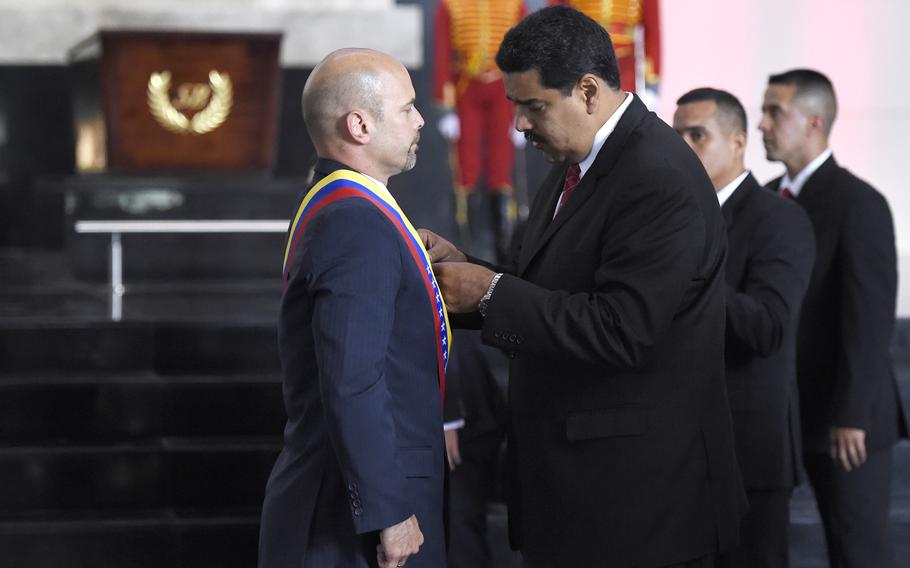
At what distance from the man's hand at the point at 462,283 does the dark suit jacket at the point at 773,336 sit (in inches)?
35.9

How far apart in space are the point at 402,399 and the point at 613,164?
0.58 metres

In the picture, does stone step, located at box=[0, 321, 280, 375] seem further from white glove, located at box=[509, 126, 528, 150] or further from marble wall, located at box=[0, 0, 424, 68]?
marble wall, located at box=[0, 0, 424, 68]

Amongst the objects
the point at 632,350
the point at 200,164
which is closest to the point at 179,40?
the point at 200,164

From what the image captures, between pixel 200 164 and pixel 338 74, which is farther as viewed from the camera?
pixel 200 164

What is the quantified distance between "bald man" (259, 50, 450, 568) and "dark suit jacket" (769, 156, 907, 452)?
1582 mm

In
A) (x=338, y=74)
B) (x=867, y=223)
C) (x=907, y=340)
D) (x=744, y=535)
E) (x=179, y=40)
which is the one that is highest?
(x=179, y=40)

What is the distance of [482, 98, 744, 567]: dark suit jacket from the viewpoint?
2166 millimetres

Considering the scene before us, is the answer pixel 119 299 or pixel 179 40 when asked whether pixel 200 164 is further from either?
pixel 119 299

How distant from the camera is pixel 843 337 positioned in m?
3.38

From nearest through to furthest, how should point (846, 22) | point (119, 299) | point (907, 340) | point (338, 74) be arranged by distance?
point (338, 74) → point (907, 340) → point (119, 299) → point (846, 22)

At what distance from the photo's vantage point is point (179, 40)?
6527 mm

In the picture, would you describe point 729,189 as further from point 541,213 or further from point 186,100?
point 186,100

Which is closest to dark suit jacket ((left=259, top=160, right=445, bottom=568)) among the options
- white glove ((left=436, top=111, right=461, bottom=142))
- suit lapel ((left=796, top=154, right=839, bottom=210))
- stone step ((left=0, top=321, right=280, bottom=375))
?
suit lapel ((left=796, top=154, right=839, bottom=210))

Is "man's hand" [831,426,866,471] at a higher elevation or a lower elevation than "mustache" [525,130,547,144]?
lower
